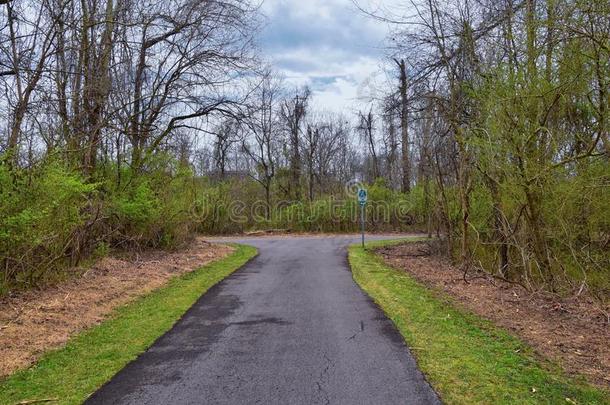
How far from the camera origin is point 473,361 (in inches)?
217

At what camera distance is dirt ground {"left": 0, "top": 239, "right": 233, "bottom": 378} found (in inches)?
248

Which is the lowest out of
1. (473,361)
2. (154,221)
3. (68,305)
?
(473,361)

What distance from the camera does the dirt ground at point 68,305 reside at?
6288 mm

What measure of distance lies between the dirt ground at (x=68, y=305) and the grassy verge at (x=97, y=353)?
264mm

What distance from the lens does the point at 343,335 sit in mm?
6703

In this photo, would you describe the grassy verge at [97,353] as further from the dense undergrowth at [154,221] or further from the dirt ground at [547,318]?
the dirt ground at [547,318]

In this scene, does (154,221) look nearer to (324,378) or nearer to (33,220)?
(33,220)

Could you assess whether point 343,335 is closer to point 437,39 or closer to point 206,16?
point 437,39

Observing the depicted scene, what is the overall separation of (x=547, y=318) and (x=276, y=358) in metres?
4.45

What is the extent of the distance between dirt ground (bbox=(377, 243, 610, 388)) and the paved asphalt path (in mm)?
1726

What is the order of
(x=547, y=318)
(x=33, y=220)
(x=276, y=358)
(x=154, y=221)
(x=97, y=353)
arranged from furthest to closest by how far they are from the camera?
(x=154, y=221) → (x=33, y=220) → (x=547, y=318) → (x=97, y=353) → (x=276, y=358)

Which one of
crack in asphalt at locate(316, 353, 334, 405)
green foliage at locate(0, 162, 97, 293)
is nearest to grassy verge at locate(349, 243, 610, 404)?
crack in asphalt at locate(316, 353, 334, 405)

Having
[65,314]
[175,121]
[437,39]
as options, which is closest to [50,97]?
[65,314]

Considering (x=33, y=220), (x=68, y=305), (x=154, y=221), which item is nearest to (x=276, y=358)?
(x=68, y=305)
